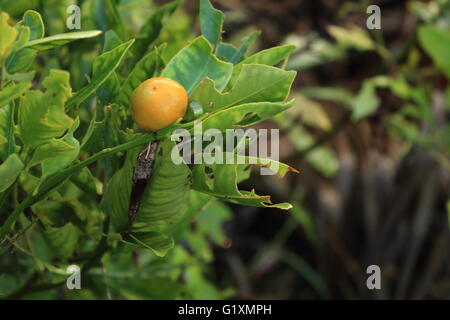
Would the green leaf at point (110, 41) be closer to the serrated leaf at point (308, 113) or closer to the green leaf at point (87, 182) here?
the green leaf at point (87, 182)

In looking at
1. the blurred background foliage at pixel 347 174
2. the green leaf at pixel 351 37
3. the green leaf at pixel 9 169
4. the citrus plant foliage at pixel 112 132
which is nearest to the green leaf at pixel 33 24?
the citrus plant foliage at pixel 112 132

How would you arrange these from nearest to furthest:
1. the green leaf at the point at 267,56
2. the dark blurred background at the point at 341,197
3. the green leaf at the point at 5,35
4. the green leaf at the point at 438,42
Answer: the green leaf at the point at 5,35, the green leaf at the point at 267,56, the green leaf at the point at 438,42, the dark blurred background at the point at 341,197

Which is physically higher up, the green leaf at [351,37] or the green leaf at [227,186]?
the green leaf at [351,37]

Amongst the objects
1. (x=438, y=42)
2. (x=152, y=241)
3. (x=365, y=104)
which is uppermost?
(x=438, y=42)

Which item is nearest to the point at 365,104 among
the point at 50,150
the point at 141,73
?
the point at 141,73

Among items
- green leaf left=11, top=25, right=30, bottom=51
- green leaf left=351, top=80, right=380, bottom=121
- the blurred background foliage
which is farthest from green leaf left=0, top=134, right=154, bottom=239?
green leaf left=351, top=80, right=380, bottom=121

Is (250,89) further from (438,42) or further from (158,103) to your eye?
(438,42)
